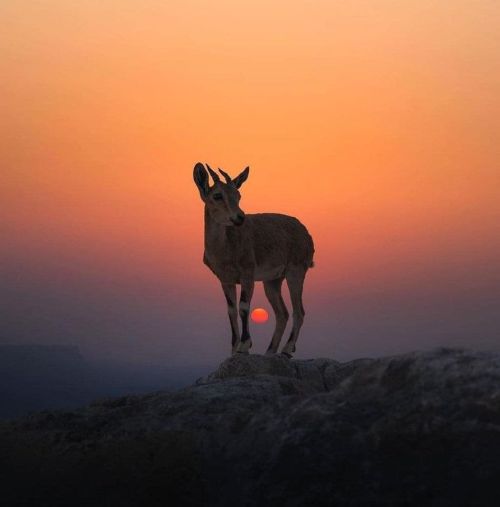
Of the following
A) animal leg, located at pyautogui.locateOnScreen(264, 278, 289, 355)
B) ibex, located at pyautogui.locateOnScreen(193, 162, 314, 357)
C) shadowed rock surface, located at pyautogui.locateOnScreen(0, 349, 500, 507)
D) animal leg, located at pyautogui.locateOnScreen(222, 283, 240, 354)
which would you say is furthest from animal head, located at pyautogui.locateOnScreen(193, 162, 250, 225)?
shadowed rock surface, located at pyautogui.locateOnScreen(0, 349, 500, 507)

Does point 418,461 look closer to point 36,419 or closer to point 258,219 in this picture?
point 36,419

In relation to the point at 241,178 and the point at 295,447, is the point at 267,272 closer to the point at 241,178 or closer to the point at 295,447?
the point at 241,178

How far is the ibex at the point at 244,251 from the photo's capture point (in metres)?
14.5

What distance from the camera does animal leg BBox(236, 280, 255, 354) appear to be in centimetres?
1462

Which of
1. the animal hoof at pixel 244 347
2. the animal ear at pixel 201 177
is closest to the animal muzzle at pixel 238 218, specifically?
the animal ear at pixel 201 177

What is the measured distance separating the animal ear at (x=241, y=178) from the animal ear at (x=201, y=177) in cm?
63

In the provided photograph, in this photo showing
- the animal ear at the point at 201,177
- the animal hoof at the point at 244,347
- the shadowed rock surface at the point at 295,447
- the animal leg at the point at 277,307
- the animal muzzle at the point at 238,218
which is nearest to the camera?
the shadowed rock surface at the point at 295,447

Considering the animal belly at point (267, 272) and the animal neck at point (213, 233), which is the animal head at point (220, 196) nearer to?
the animal neck at point (213, 233)

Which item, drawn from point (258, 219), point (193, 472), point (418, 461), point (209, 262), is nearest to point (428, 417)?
point (418, 461)

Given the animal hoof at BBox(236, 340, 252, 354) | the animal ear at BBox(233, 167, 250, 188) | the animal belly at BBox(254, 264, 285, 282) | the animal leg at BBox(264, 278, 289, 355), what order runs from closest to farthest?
the animal hoof at BBox(236, 340, 252, 354) < the animal ear at BBox(233, 167, 250, 188) < the animal belly at BBox(254, 264, 285, 282) < the animal leg at BBox(264, 278, 289, 355)

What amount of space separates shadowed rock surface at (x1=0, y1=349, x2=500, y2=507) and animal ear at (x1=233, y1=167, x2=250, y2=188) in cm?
748

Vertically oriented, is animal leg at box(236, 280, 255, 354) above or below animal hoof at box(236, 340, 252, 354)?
above

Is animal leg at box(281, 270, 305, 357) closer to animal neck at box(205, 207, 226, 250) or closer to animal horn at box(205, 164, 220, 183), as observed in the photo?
animal neck at box(205, 207, 226, 250)

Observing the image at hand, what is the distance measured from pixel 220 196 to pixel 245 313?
2.30 metres
